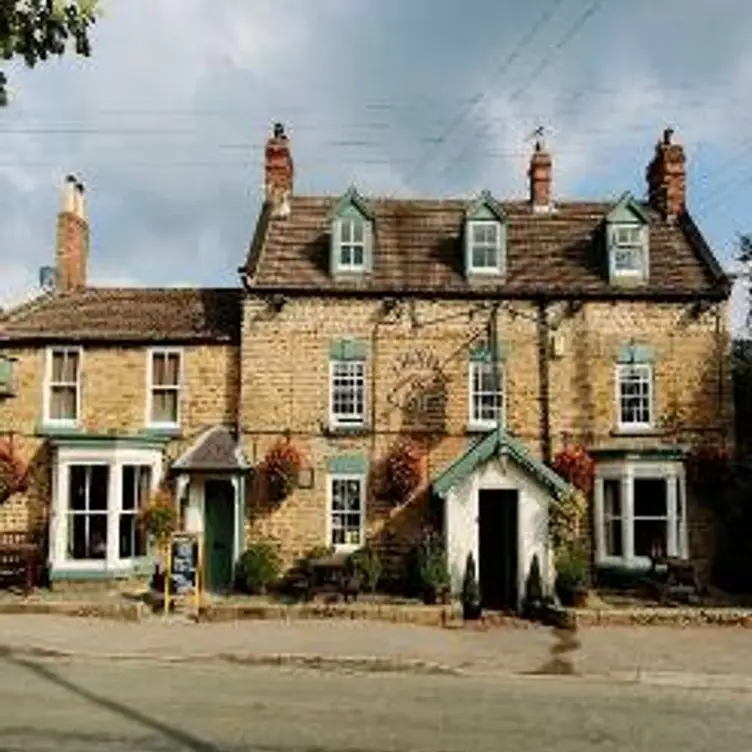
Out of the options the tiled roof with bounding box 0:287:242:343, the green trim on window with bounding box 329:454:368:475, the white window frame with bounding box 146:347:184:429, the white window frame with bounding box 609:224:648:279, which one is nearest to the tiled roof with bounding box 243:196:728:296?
the white window frame with bounding box 609:224:648:279

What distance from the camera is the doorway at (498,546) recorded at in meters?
25.0

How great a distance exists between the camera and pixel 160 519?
24250 mm

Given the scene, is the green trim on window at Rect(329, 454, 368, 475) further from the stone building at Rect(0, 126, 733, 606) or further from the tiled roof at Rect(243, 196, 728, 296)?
the tiled roof at Rect(243, 196, 728, 296)

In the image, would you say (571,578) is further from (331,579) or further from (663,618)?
(331,579)

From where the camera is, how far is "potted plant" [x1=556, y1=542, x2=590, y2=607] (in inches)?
932

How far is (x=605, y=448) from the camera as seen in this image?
2606 cm

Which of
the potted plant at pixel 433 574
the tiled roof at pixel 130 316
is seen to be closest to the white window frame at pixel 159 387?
the tiled roof at pixel 130 316

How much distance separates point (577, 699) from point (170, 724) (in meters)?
5.53

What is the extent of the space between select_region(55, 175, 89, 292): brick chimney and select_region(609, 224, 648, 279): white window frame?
553 inches

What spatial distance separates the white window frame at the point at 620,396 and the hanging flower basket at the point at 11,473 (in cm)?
1416

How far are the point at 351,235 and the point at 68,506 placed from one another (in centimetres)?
935

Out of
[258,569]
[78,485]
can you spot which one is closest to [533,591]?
[258,569]

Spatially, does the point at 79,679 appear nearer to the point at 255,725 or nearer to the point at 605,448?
the point at 255,725

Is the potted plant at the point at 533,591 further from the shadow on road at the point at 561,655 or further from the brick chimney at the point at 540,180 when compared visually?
the brick chimney at the point at 540,180
